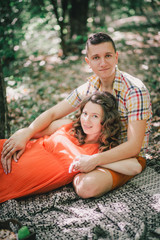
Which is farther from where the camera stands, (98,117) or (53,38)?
(53,38)

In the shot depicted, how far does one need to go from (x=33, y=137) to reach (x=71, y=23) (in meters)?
4.53

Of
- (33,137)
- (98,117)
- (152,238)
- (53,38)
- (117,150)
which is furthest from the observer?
(53,38)

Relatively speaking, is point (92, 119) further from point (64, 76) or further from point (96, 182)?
point (64, 76)

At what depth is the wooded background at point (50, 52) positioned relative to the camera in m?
4.03

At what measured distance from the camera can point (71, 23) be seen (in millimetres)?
6441

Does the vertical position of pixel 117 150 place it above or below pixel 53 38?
below

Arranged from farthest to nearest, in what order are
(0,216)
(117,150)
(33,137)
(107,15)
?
(107,15), (33,137), (117,150), (0,216)

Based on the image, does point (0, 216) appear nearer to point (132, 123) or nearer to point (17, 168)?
point (17, 168)

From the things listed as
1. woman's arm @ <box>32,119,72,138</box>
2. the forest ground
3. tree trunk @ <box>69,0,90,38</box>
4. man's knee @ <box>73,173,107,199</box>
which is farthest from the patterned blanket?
tree trunk @ <box>69,0,90,38</box>

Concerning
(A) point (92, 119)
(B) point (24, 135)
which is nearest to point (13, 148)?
(B) point (24, 135)

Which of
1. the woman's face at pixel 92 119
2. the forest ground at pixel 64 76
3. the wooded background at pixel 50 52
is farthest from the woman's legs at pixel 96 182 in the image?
the wooded background at pixel 50 52

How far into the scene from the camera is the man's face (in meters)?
2.70

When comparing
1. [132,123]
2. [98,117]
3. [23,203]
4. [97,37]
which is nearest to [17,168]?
[23,203]

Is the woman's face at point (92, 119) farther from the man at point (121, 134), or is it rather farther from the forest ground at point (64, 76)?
the forest ground at point (64, 76)
